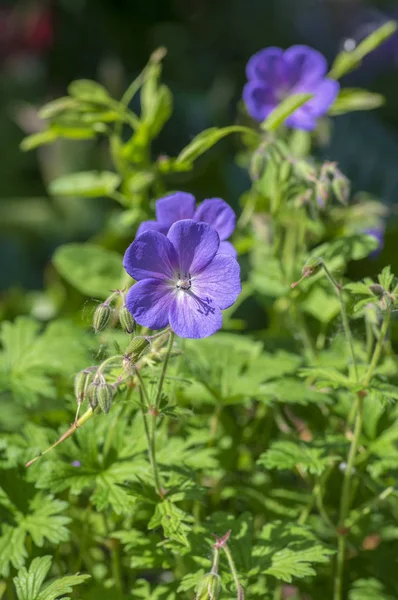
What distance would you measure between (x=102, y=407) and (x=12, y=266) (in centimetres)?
249

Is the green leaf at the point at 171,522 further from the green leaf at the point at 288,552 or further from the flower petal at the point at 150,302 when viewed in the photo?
the flower petal at the point at 150,302

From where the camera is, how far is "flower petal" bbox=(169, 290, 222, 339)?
995 millimetres

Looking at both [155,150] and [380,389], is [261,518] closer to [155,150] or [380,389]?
[380,389]

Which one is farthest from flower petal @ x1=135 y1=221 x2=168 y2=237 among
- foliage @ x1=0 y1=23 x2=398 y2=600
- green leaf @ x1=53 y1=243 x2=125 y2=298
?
green leaf @ x1=53 y1=243 x2=125 y2=298

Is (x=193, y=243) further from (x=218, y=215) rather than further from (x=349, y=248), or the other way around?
(x=349, y=248)

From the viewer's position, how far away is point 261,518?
1.50 m

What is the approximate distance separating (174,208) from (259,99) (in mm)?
545

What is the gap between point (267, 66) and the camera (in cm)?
173

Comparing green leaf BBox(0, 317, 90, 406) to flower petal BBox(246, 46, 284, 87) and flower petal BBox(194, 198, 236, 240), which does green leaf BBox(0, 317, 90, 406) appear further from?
flower petal BBox(246, 46, 284, 87)

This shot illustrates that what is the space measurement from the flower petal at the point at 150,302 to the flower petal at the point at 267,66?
829 mm

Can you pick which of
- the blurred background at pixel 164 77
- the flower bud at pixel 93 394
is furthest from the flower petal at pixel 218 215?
the blurred background at pixel 164 77

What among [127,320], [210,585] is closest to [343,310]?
[127,320]

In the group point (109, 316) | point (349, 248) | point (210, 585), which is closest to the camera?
point (210, 585)

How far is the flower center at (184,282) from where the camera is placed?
105 cm
